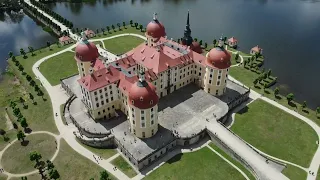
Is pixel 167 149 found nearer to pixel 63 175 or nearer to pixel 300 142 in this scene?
pixel 63 175

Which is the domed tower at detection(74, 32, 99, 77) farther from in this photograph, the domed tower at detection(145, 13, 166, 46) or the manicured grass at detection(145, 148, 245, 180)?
the manicured grass at detection(145, 148, 245, 180)

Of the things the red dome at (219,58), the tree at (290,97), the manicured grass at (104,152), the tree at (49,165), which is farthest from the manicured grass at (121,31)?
the tree at (49,165)

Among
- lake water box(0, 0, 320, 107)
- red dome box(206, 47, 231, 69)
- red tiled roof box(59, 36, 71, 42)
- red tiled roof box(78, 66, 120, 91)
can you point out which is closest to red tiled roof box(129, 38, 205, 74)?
red dome box(206, 47, 231, 69)

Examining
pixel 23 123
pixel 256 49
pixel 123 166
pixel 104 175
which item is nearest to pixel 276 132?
pixel 123 166

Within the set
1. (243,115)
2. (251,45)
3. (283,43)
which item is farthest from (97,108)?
(283,43)

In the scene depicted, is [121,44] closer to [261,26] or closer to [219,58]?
[219,58]

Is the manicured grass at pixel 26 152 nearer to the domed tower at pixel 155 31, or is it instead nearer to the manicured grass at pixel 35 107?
the manicured grass at pixel 35 107

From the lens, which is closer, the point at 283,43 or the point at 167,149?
the point at 167,149
